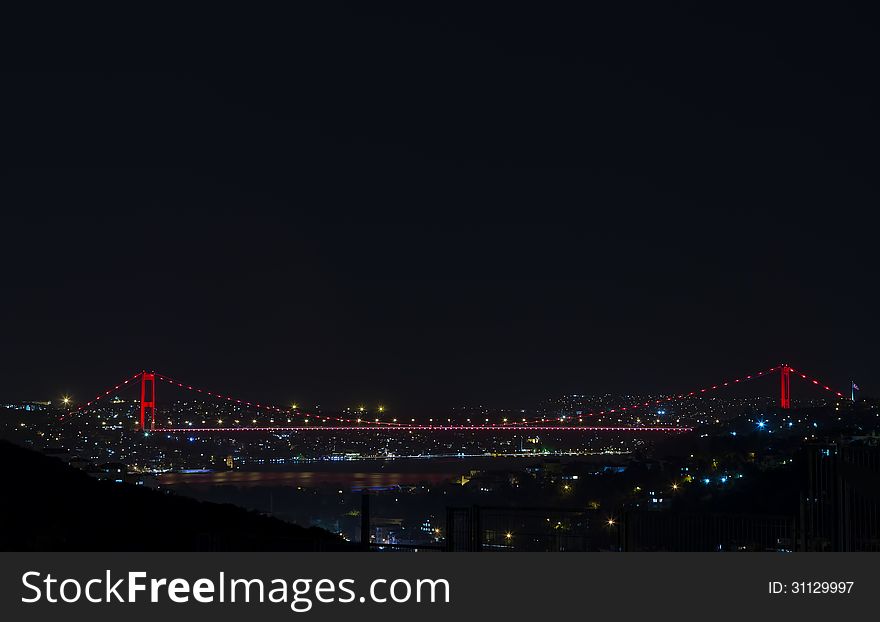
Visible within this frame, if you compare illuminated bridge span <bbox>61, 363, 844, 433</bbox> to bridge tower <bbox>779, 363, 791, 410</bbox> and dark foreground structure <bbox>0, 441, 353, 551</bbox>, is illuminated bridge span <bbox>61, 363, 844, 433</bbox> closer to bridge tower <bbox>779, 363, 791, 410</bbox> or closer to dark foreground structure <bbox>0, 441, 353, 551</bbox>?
bridge tower <bbox>779, 363, 791, 410</bbox>

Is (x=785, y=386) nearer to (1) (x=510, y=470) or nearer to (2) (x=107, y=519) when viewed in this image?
(1) (x=510, y=470)

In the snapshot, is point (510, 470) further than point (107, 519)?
Yes

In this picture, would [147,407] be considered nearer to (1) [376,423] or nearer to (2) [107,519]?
(1) [376,423]

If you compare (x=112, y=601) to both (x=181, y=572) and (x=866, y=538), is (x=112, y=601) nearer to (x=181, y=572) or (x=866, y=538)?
(x=181, y=572)

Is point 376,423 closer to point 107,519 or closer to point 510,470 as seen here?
point 510,470

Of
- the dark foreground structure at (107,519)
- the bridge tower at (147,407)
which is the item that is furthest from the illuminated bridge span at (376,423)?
the dark foreground structure at (107,519)

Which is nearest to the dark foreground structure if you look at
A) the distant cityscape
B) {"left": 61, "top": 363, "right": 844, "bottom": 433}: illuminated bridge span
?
the distant cityscape

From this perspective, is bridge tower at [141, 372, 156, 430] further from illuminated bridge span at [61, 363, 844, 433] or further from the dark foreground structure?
the dark foreground structure

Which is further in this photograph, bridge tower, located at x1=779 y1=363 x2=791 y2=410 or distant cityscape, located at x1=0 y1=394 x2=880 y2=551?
bridge tower, located at x1=779 y1=363 x2=791 y2=410

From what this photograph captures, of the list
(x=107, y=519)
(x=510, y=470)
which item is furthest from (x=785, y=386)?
(x=107, y=519)

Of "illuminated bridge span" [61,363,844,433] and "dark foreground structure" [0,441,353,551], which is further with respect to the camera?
"illuminated bridge span" [61,363,844,433]

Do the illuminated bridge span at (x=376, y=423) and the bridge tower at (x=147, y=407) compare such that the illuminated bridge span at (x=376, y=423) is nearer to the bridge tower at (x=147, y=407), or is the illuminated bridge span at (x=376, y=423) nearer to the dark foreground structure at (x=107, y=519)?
the bridge tower at (x=147, y=407)

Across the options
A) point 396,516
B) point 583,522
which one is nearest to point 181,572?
point 583,522

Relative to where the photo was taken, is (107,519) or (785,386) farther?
(785,386)
